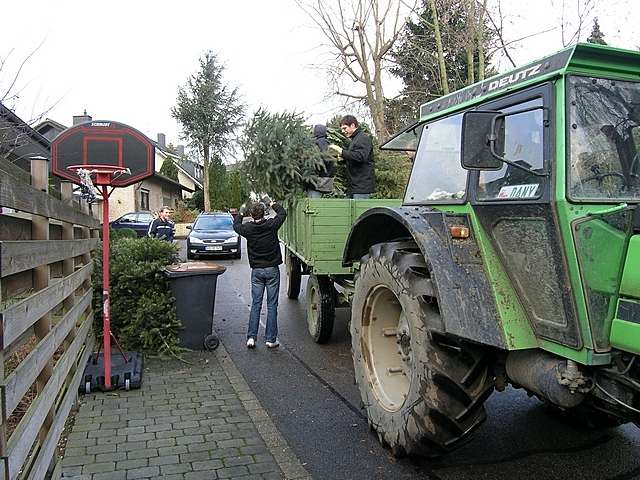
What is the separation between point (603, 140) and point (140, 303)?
4.95m

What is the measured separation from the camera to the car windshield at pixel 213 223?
18734 millimetres

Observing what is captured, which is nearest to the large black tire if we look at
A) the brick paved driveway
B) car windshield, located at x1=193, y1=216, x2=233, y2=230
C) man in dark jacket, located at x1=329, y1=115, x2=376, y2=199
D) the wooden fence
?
the brick paved driveway

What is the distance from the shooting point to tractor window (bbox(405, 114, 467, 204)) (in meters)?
3.74

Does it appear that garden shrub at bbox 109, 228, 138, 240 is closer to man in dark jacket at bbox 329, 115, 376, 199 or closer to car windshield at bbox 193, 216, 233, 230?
man in dark jacket at bbox 329, 115, 376, 199

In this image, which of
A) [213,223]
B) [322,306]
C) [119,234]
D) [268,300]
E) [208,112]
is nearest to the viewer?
[322,306]

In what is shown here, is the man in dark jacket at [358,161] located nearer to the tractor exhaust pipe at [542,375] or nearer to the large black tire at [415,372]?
the large black tire at [415,372]

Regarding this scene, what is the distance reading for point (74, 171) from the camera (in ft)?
16.8

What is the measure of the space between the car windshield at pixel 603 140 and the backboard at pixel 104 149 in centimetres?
404

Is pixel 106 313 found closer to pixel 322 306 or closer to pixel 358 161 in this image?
pixel 322 306

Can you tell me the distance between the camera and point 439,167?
405cm

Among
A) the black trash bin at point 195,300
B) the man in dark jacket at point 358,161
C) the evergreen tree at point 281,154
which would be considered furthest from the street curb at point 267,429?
the man in dark jacket at point 358,161

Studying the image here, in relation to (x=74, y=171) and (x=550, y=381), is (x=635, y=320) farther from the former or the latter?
(x=74, y=171)

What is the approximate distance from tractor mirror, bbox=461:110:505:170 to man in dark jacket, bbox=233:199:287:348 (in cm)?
409

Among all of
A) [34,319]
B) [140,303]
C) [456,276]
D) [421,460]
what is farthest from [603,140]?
[140,303]
